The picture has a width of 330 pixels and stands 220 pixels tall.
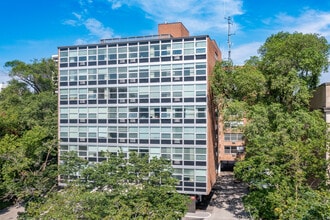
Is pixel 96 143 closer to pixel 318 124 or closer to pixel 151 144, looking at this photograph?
pixel 151 144

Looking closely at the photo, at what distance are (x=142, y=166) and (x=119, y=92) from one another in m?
10.1

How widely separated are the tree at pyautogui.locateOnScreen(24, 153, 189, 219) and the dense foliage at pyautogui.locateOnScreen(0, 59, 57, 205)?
3012 mm

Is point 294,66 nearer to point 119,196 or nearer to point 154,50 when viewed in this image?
point 154,50

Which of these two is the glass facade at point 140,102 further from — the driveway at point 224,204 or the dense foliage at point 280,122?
the dense foliage at point 280,122

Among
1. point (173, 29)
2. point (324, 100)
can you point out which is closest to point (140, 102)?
point (173, 29)

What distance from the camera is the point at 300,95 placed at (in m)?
24.3

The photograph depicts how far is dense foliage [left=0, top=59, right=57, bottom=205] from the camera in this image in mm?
23062

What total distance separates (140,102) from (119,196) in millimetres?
11337

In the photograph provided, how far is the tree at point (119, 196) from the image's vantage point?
57.9 ft

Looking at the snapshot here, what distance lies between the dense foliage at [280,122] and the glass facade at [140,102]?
9.82 feet

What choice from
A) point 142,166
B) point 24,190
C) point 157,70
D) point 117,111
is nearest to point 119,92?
point 117,111

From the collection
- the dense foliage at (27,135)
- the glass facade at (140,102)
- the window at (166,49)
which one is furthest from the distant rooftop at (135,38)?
the dense foliage at (27,135)

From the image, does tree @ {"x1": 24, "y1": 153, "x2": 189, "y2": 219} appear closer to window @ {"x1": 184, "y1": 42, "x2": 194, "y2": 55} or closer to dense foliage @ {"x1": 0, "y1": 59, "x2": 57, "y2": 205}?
dense foliage @ {"x1": 0, "y1": 59, "x2": 57, "y2": 205}

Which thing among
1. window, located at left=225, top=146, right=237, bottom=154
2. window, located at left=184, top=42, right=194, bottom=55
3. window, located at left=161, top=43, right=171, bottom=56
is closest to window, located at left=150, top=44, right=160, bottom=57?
window, located at left=161, top=43, right=171, bottom=56
